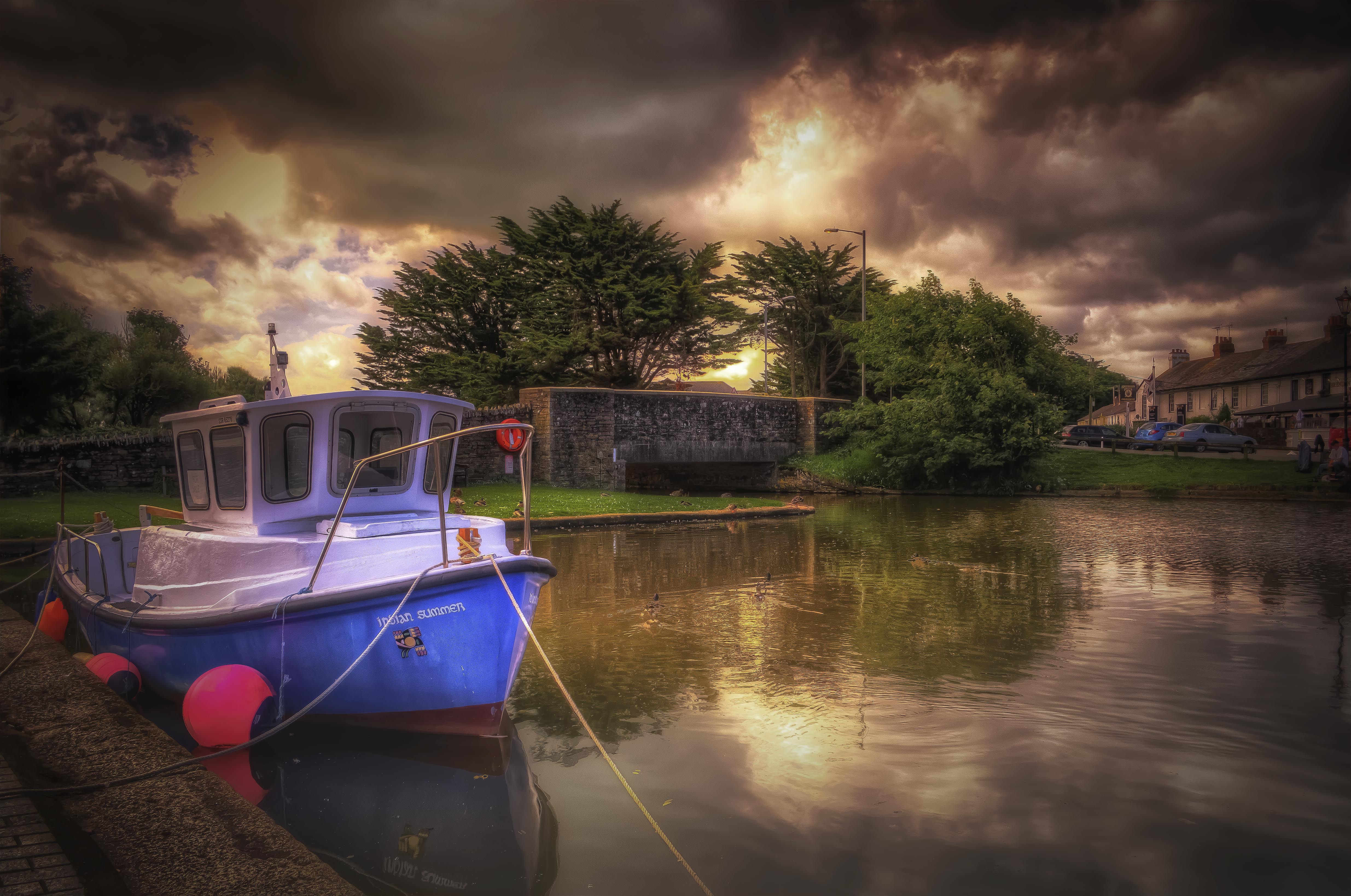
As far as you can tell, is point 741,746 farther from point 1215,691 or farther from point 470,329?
point 470,329

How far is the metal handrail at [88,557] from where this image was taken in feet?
25.0

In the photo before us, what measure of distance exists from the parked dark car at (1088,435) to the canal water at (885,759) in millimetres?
26157

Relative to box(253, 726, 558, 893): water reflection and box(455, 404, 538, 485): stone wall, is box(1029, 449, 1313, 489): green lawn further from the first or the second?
box(253, 726, 558, 893): water reflection

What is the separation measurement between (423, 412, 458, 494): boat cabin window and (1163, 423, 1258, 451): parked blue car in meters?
33.2

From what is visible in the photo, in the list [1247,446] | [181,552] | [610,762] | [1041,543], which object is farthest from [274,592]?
[1247,446]

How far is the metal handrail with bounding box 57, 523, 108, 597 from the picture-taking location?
300 inches

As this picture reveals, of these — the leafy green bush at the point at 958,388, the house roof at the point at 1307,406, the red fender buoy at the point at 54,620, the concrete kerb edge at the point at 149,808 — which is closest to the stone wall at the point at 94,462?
the red fender buoy at the point at 54,620

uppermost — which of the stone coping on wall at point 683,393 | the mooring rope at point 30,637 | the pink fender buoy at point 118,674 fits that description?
the stone coping on wall at point 683,393

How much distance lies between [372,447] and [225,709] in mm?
2265

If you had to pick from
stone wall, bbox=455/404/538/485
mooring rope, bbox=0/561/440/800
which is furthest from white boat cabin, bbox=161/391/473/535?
stone wall, bbox=455/404/538/485

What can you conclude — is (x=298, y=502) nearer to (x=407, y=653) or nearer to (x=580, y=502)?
(x=407, y=653)

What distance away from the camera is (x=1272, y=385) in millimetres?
53875


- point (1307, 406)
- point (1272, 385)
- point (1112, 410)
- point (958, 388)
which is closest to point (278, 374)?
point (958, 388)

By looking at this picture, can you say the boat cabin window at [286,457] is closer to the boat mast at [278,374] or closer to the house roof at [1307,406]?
the boat mast at [278,374]
